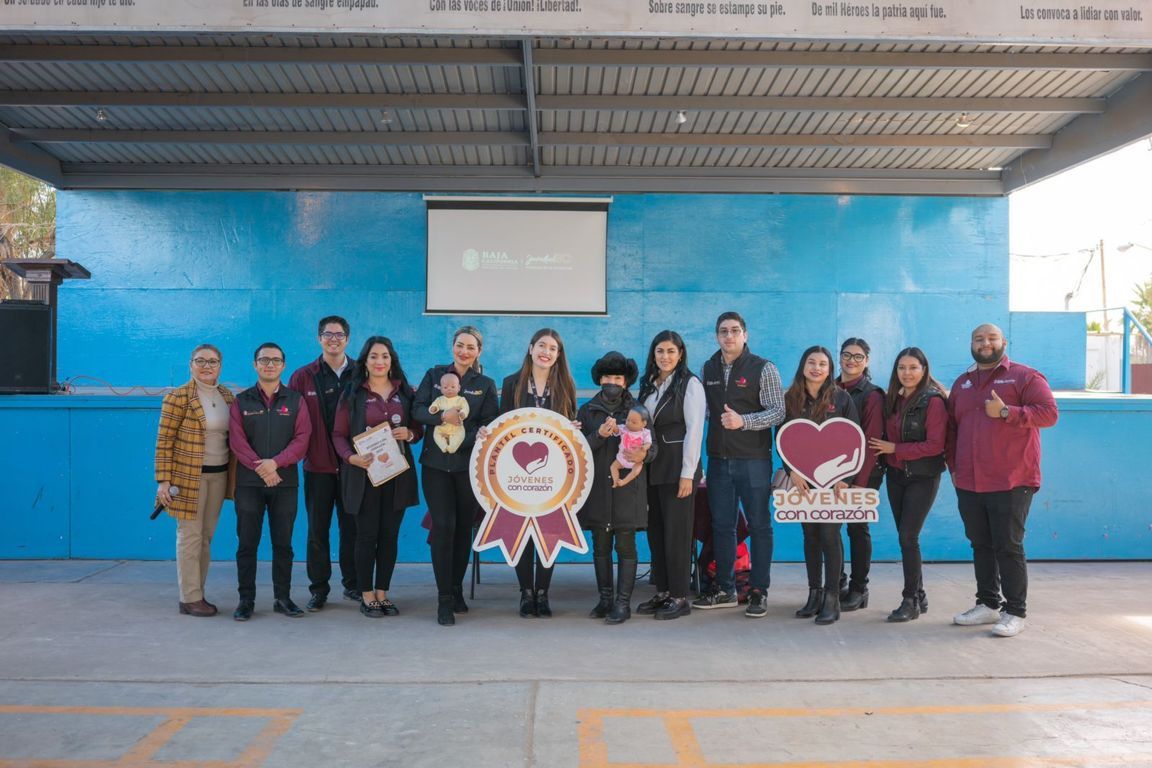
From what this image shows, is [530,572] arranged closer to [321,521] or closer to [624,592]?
[624,592]

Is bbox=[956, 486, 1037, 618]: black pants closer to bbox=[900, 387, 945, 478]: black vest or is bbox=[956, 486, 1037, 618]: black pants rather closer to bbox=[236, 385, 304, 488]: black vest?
bbox=[900, 387, 945, 478]: black vest

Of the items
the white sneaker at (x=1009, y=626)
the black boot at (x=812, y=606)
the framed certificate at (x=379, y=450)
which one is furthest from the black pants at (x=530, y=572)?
the white sneaker at (x=1009, y=626)

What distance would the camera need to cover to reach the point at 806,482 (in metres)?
5.67

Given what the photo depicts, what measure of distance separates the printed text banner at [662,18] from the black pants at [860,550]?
309 cm

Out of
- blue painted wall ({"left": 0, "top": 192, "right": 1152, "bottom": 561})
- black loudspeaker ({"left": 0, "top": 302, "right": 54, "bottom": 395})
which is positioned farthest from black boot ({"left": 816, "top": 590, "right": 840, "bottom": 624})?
black loudspeaker ({"left": 0, "top": 302, "right": 54, "bottom": 395})

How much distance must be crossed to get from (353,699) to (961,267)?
32.6 ft

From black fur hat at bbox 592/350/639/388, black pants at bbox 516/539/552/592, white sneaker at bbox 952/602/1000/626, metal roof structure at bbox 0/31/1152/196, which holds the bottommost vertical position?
white sneaker at bbox 952/602/1000/626

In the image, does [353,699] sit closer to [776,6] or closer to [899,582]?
[899,582]

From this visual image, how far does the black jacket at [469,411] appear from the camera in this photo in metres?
5.50

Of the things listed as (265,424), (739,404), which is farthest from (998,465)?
(265,424)

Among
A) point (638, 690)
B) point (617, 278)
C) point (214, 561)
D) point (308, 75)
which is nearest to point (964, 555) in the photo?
point (638, 690)

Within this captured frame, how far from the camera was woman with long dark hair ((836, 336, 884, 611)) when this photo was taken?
5824 mm

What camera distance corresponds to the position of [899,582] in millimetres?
6898

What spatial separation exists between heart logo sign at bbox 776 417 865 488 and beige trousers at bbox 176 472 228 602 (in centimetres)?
359
